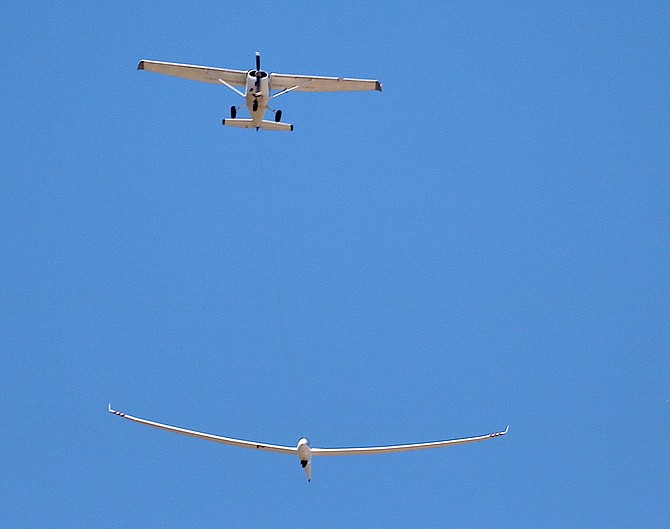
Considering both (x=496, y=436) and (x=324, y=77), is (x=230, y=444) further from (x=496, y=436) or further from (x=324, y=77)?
(x=324, y=77)

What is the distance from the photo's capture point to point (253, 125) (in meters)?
50.6

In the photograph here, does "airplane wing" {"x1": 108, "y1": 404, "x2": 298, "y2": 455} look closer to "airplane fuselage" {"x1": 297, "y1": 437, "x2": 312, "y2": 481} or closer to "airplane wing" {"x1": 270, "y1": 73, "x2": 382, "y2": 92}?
"airplane fuselage" {"x1": 297, "y1": 437, "x2": 312, "y2": 481}

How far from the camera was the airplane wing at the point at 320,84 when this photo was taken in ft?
171

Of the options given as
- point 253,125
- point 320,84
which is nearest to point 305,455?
point 253,125

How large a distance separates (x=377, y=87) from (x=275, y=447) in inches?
578

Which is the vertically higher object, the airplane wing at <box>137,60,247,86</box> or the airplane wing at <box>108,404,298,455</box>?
the airplane wing at <box>137,60,247,86</box>

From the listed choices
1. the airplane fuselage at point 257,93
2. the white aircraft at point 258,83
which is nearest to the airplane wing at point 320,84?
the white aircraft at point 258,83

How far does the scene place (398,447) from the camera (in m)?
44.5

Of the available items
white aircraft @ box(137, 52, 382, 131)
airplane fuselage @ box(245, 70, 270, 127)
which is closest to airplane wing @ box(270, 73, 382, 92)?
white aircraft @ box(137, 52, 382, 131)

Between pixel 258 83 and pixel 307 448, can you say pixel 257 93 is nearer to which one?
pixel 258 83

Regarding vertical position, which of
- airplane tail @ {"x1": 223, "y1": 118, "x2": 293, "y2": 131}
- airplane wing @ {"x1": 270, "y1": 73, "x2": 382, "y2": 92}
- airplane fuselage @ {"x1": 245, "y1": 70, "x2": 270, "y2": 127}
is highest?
airplane wing @ {"x1": 270, "y1": 73, "x2": 382, "y2": 92}

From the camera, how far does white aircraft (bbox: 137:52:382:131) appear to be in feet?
163

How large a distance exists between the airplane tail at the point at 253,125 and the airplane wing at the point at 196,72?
2109 millimetres

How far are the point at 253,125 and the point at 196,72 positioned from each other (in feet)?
12.6
